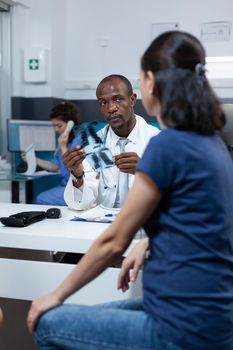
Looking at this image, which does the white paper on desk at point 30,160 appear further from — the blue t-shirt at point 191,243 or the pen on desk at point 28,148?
the blue t-shirt at point 191,243

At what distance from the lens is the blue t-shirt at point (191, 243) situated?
2.64ft

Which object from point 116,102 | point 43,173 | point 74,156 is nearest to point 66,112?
point 43,173

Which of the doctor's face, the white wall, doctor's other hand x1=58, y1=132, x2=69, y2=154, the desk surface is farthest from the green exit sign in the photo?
the desk surface

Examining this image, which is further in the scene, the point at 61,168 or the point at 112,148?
the point at 61,168

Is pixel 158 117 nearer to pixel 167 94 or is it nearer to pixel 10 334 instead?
pixel 167 94

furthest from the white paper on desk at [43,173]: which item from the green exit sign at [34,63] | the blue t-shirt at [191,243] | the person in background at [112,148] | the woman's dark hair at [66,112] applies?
the blue t-shirt at [191,243]

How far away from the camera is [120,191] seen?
6.14 ft

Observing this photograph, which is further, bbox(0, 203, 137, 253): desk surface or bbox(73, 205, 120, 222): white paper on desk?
bbox(73, 205, 120, 222): white paper on desk

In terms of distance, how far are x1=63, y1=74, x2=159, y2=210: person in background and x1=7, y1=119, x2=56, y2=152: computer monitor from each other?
5.75 ft

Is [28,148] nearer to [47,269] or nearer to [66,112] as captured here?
[66,112]

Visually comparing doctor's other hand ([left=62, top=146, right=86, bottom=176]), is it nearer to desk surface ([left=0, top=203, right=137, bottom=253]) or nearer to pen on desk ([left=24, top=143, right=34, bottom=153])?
desk surface ([left=0, top=203, right=137, bottom=253])

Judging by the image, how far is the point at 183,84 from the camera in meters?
0.85

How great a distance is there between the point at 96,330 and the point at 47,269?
51cm

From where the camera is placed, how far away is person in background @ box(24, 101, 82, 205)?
130 inches
